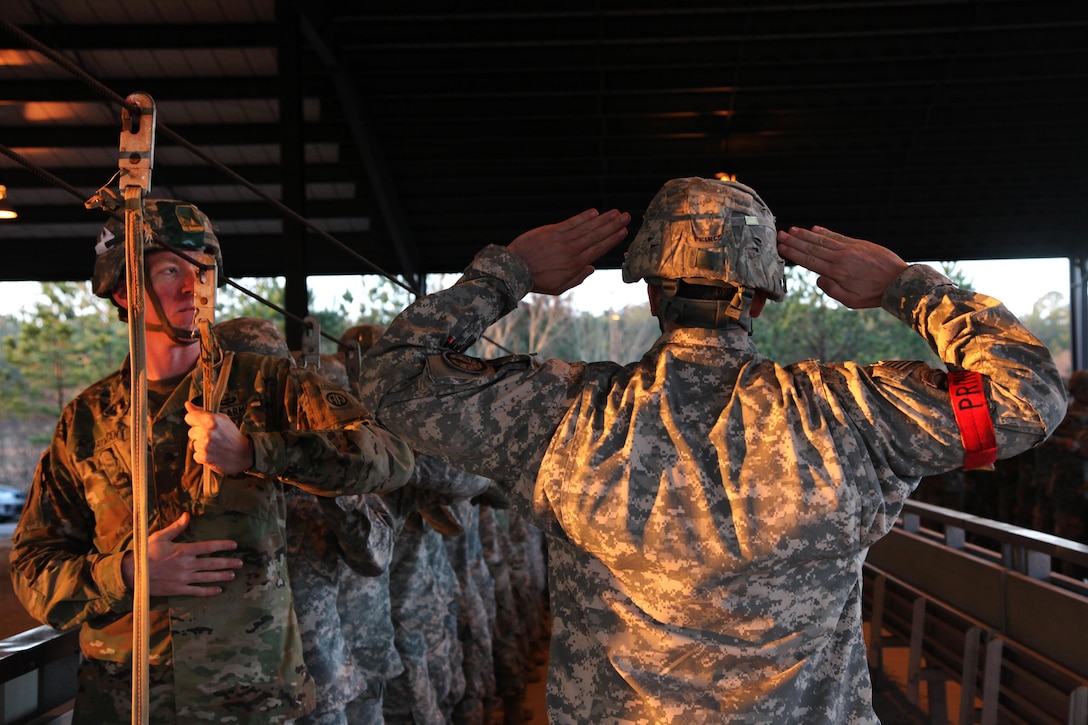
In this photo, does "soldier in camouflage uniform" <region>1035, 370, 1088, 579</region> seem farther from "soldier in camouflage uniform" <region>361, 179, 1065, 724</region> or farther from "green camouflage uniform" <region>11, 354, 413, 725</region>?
"green camouflage uniform" <region>11, 354, 413, 725</region>

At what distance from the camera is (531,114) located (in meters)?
7.82

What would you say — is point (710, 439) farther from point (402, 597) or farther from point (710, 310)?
point (402, 597)

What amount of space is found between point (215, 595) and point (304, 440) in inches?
14.5

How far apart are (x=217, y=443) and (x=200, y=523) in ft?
1.03

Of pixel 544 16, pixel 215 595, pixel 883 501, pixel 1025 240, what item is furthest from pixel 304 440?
pixel 1025 240

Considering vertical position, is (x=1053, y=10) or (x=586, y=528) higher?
(x=1053, y=10)

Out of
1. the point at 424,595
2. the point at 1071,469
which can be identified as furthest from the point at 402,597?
the point at 1071,469

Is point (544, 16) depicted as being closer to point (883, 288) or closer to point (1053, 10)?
point (1053, 10)

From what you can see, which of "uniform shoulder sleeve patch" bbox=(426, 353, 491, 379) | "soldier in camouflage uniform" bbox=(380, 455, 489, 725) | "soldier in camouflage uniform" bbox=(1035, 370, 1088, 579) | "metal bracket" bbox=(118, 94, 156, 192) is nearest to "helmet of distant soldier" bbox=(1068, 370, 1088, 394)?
"soldier in camouflage uniform" bbox=(1035, 370, 1088, 579)

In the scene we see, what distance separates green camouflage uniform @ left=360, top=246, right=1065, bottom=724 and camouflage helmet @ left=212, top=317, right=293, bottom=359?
5.01 feet

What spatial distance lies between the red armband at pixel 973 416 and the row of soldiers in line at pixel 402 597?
181cm

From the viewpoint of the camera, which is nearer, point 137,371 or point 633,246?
point 137,371

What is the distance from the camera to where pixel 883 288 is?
1.87 m

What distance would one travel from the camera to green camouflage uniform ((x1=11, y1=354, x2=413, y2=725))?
2.06m
